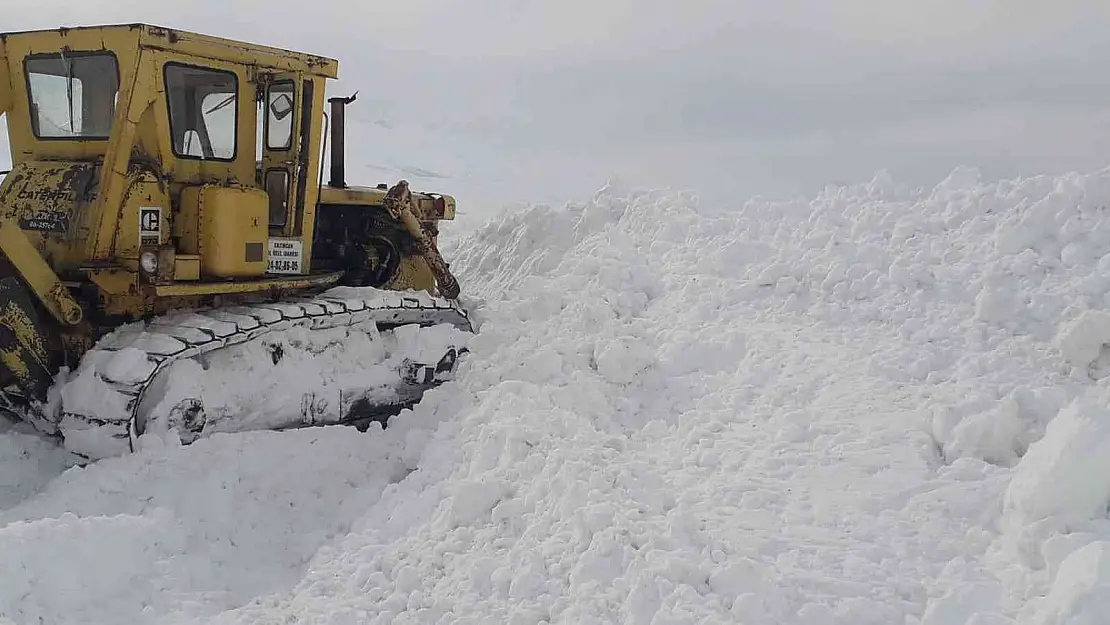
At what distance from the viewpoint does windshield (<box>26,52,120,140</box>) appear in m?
6.24

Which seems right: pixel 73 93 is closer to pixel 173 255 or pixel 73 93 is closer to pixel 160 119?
pixel 160 119

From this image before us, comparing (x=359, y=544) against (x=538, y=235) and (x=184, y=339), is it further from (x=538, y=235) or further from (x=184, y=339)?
(x=538, y=235)

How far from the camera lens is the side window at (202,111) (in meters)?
6.32

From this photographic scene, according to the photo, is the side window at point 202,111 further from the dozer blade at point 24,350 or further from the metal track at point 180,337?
the dozer blade at point 24,350

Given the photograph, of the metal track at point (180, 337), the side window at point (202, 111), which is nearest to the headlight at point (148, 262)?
the metal track at point (180, 337)

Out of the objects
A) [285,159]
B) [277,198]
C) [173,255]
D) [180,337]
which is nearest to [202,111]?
[285,159]

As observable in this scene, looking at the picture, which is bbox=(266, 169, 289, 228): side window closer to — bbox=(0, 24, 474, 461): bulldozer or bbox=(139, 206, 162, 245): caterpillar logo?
bbox=(0, 24, 474, 461): bulldozer

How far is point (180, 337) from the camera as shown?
19.5 ft

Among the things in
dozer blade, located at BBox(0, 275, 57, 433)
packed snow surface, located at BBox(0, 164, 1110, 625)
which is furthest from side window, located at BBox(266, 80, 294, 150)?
packed snow surface, located at BBox(0, 164, 1110, 625)

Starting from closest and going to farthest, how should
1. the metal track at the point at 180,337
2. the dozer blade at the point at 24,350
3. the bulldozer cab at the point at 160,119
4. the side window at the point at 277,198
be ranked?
1. the metal track at the point at 180,337
2. the dozer blade at the point at 24,350
3. the bulldozer cab at the point at 160,119
4. the side window at the point at 277,198

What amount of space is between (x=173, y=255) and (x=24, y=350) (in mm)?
1123

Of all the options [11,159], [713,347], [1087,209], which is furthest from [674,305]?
[11,159]

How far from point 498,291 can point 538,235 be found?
1.05 m

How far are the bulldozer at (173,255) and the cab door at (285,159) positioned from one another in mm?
14
